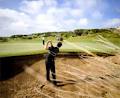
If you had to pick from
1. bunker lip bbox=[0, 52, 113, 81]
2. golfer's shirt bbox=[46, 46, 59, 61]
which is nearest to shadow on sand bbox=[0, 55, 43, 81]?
bunker lip bbox=[0, 52, 113, 81]

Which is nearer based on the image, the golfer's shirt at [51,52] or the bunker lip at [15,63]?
the golfer's shirt at [51,52]

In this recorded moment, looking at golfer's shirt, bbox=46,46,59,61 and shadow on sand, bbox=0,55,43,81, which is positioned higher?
golfer's shirt, bbox=46,46,59,61

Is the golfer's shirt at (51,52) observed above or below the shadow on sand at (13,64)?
above

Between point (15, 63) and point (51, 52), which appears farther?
point (15, 63)

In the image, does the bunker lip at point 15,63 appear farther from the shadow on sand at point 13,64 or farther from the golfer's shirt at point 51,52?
the golfer's shirt at point 51,52

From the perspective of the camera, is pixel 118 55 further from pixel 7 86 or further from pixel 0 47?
pixel 0 47

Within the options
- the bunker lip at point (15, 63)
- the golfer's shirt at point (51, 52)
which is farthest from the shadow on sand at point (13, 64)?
the golfer's shirt at point (51, 52)

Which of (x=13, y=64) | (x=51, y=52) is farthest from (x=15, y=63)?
(x=51, y=52)

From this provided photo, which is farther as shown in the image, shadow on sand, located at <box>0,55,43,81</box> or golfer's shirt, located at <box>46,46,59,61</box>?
shadow on sand, located at <box>0,55,43,81</box>

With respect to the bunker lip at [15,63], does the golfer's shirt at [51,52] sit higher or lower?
higher

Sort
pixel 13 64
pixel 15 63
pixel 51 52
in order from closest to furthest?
pixel 51 52
pixel 13 64
pixel 15 63

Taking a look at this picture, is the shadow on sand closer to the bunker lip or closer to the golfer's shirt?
the bunker lip

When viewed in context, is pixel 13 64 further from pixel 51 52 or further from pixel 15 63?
pixel 51 52

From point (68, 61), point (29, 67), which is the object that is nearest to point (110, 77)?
point (29, 67)
